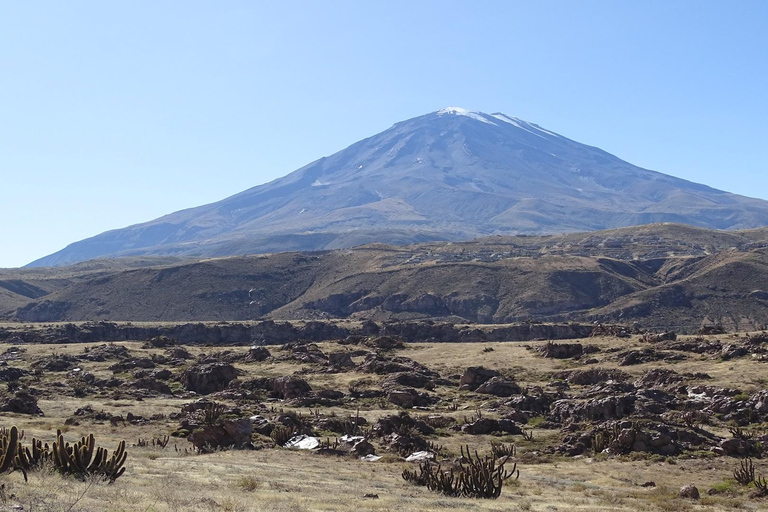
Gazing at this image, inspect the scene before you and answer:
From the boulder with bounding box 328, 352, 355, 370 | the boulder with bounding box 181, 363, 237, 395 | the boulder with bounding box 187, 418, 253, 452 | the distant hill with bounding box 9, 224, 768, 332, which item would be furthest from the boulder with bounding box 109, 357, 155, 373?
the distant hill with bounding box 9, 224, 768, 332

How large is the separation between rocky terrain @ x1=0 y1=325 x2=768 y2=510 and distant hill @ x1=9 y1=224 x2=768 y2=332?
4958 centimetres

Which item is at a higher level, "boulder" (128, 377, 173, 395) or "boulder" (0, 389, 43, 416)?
"boulder" (0, 389, 43, 416)

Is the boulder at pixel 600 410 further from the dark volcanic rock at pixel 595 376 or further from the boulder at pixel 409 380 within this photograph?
the boulder at pixel 409 380

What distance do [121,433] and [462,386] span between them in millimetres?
24894

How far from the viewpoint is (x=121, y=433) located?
33406mm

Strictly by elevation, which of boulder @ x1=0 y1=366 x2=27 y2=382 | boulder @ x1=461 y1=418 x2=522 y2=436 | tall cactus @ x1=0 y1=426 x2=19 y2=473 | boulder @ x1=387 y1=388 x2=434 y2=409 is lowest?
boulder @ x1=387 y1=388 x2=434 y2=409

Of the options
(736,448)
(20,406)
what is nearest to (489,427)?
(736,448)

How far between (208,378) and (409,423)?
21.6 m

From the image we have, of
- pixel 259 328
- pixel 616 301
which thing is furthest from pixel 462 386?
pixel 616 301

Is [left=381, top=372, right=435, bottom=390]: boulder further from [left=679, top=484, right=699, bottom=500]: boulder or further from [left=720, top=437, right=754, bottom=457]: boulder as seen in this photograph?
[left=679, top=484, right=699, bottom=500]: boulder

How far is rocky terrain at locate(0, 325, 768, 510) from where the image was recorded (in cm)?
2070

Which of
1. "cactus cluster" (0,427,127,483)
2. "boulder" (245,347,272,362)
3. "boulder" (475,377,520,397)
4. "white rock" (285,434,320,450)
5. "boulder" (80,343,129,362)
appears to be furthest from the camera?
"boulder" (245,347,272,362)

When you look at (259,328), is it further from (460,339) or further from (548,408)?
(548,408)

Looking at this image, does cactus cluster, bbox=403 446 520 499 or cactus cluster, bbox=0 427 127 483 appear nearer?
cactus cluster, bbox=0 427 127 483
